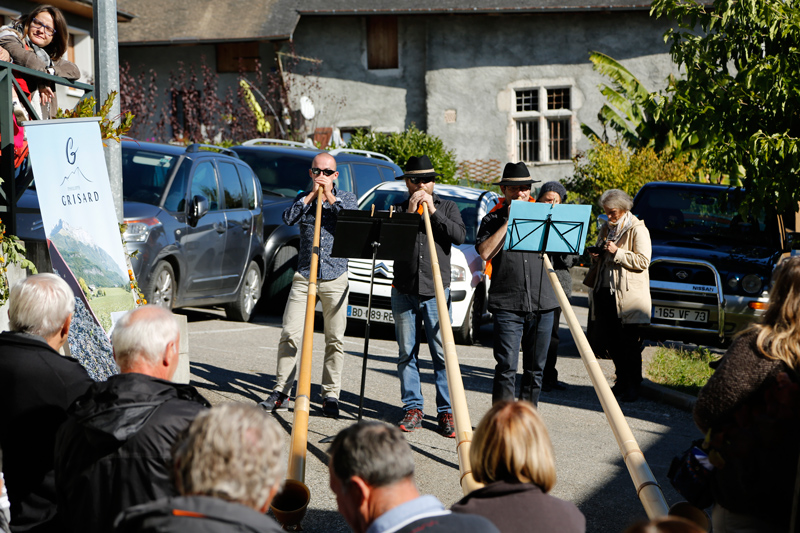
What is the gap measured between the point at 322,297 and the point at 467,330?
162 inches

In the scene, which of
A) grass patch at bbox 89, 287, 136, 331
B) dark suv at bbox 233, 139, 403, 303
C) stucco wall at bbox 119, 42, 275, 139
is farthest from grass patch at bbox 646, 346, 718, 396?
stucco wall at bbox 119, 42, 275, 139

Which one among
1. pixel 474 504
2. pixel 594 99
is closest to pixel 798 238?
pixel 474 504

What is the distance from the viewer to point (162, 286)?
947 cm

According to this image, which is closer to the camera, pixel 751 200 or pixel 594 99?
pixel 751 200

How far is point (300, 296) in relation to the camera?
23.1 feet

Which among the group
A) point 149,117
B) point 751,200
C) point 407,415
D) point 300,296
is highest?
point 149,117

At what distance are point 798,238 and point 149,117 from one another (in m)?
20.9

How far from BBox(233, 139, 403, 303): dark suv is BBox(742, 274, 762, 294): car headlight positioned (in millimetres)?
5527

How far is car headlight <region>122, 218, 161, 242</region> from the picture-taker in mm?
8914

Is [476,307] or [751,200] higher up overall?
[751,200]

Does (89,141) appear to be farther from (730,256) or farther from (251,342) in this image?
(730,256)

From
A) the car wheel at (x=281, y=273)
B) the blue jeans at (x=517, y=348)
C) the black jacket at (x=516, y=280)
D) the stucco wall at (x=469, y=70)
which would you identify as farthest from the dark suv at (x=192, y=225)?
the stucco wall at (x=469, y=70)

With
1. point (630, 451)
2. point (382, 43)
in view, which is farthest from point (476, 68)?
point (630, 451)

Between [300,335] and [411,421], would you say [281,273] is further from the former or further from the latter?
[411,421]
